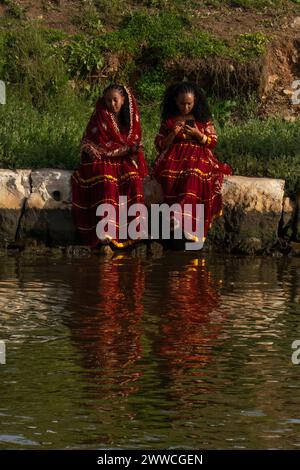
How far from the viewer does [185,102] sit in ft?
38.7

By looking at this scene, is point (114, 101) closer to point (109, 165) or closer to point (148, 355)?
point (109, 165)

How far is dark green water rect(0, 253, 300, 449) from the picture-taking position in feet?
20.5

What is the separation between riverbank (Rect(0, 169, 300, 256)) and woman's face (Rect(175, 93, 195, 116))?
64 centimetres

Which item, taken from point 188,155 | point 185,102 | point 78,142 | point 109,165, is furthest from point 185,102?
point 78,142

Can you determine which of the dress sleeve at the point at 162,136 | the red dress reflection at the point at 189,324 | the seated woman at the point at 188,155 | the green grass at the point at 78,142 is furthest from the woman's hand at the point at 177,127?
the red dress reflection at the point at 189,324

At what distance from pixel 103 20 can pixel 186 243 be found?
16.2ft

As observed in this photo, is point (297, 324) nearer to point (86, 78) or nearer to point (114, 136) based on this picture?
point (114, 136)

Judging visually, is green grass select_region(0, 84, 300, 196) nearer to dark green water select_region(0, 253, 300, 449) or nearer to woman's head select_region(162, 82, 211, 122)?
woman's head select_region(162, 82, 211, 122)

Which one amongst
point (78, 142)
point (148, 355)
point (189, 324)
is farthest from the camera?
point (78, 142)

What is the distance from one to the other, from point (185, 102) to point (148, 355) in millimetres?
4346

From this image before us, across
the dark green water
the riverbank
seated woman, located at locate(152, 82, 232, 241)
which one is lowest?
the dark green water

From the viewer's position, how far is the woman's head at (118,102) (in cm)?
1181

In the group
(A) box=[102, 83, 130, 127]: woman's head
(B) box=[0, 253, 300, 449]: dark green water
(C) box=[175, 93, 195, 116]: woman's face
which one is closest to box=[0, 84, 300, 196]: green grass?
(A) box=[102, 83, 130, 127]: woman's head

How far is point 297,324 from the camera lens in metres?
8.73
